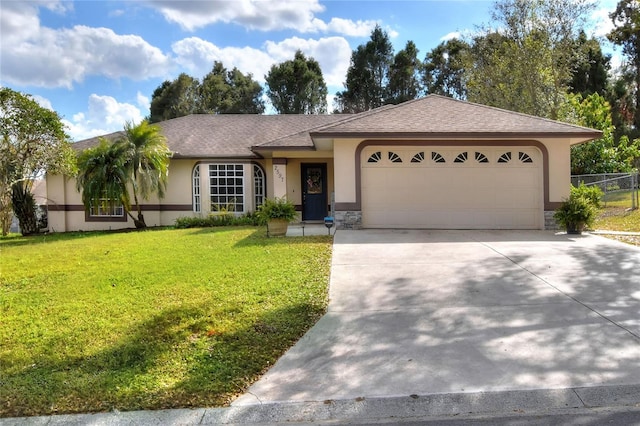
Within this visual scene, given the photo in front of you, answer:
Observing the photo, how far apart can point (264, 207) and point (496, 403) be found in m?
8.84

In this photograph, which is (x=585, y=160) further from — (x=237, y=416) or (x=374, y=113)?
(x=237, y=416)

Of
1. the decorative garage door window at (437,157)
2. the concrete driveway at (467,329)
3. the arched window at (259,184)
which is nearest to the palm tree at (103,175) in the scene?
the arched window at (259,184)

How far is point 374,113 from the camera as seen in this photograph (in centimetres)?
1417

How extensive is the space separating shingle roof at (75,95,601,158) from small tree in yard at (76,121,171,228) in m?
1.38

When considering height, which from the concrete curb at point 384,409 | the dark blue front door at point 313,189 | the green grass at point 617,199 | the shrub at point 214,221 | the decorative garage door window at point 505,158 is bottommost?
the concrete curb at point 384,409

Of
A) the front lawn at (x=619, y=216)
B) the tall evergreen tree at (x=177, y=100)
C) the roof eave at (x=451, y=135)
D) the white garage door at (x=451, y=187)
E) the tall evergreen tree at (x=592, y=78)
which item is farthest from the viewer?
the tall evergreen tree at (x=177, y=100)

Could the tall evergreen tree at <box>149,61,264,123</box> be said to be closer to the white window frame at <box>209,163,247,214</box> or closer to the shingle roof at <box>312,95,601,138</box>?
the white window frame at <box>209,163,247,214</box>

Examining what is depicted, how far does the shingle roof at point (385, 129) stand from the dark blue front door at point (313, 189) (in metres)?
1.57

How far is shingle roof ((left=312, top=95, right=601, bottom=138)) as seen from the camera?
41.6 ft

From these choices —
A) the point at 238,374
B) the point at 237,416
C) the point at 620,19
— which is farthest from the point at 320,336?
the point at 620,19

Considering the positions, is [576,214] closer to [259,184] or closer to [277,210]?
[277,210]

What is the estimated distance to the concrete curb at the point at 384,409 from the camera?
363 cm

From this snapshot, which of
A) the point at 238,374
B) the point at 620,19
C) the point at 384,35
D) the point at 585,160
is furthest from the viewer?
the point at 384,35

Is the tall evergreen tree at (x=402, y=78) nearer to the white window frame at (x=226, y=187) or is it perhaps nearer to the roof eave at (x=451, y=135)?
the white window frame at (x=226, y=187)
